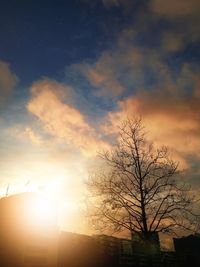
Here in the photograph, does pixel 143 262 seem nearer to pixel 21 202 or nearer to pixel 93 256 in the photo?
pixel 93 256

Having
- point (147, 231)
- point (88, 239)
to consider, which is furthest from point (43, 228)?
point (147, 231)

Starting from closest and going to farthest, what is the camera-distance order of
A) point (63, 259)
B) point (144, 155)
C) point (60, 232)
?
point (63, 259) → point (60, 232) → point (144, 155)

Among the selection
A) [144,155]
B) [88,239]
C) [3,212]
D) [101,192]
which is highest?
[144,155]

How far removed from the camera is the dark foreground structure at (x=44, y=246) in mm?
18078

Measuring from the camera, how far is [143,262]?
22.2 metres

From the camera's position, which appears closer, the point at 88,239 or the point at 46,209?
the point at 46,209

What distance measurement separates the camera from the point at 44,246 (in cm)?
1880

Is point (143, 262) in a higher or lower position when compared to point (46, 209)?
lower

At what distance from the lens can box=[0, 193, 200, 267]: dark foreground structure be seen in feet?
59.3

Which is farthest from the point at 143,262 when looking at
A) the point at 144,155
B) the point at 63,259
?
the point at 144,155

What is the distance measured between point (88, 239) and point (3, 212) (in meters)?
7.68

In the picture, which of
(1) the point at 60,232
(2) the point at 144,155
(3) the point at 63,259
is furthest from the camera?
(2) the point at 144,155

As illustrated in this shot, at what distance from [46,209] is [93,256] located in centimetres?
584

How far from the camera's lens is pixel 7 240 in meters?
18.4
